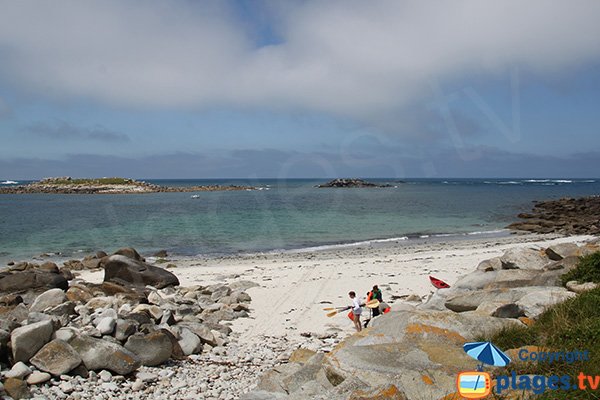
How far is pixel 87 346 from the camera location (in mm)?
9148

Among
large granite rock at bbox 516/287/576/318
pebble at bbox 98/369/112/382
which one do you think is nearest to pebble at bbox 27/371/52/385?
pebble at bbox 98/369/112/382

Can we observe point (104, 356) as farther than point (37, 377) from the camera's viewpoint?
Yes

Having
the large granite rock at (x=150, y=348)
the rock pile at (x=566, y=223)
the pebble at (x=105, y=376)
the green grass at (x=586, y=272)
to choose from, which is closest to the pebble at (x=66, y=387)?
the pebble at (x=105, y=376)

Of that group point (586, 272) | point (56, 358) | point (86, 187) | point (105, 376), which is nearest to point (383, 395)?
→ point (105, 376)

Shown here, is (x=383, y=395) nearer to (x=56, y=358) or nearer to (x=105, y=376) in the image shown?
(x=105, y=376)

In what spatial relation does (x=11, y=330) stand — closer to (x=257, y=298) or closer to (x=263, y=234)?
(x=257, y=298)

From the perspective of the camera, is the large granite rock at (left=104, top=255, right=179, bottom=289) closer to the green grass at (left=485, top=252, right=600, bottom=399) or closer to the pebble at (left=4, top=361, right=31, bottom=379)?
the pebble at (left=4, top=361, right=31, bottom=379)

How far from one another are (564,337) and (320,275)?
14888mm

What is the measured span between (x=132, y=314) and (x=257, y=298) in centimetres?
596

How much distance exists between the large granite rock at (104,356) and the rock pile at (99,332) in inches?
0.7

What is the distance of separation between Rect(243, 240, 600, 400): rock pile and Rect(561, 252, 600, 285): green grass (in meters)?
0.33

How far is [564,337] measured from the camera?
6.36 metres

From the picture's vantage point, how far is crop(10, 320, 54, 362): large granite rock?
867 cm

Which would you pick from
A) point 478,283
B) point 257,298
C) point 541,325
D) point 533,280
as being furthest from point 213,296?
point 541,325
